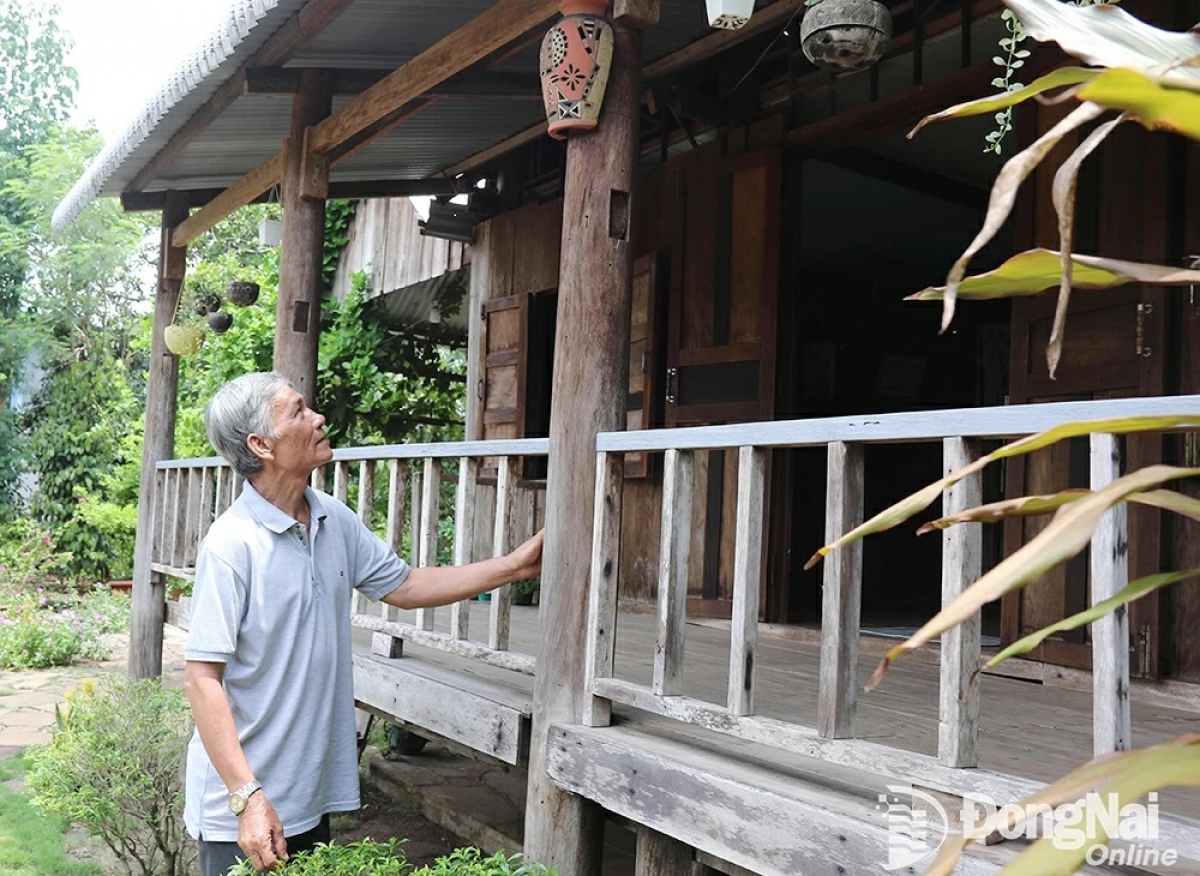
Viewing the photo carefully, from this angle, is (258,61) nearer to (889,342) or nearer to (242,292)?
(242,292)

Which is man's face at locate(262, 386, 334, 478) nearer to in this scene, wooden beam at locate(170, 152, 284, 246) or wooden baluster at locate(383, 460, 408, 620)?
wooden baluster at locate(383, 460, 408, 620)

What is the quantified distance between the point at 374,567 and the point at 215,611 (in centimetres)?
60

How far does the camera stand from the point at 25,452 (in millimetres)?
16188

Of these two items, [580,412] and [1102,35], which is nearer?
[1102,35]

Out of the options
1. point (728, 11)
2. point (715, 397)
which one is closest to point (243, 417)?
point (728, 11)

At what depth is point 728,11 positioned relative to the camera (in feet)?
10.9

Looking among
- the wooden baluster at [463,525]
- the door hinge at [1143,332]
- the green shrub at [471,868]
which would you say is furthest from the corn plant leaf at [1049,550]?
the door hinge at [1143,332]

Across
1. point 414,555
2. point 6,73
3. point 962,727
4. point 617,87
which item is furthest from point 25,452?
point 962,727

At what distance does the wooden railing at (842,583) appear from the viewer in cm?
188

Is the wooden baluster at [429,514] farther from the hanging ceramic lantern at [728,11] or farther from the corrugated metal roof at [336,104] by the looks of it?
the corrugated metal roof at [336,104]

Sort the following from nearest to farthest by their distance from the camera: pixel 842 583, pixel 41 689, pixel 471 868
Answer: pixel 842 583 → pixel 471 868 → pixel 41 689

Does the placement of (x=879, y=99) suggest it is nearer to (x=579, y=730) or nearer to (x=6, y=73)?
(x=579, y=730)

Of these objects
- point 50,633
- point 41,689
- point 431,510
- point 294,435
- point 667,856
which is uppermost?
point 294,435

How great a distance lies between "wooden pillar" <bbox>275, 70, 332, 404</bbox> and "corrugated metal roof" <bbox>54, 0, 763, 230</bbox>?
21 cm
